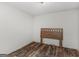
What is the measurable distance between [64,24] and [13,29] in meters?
1.16

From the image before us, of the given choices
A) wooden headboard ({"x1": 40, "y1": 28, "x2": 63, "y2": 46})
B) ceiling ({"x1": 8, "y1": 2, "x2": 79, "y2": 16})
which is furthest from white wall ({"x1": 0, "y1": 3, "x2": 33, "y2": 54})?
wooden headboard ({"x1": 40, "y1": 28, "x2": 63, "y2": 46})

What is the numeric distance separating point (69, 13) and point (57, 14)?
0.33 m

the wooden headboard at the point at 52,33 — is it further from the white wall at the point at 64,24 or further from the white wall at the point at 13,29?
the white wall at the point at 13,29

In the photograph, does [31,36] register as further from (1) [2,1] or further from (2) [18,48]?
A: (1) [2,1]

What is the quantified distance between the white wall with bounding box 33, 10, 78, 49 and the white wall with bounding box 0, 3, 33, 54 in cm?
17

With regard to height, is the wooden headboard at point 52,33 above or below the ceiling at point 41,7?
below

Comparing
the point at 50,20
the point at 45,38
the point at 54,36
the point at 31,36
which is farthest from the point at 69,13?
the point at 31,36

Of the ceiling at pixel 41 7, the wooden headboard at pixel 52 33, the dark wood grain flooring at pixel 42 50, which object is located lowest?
the dark wood grain flooring at pixel 42 50

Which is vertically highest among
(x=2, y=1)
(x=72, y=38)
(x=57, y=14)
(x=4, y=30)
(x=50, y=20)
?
(x=2, y=1)

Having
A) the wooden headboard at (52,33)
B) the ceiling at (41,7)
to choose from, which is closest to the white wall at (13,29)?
the ceiling at (41,7)

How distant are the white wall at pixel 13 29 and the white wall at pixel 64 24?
17 centimetres

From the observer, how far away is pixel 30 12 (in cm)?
167

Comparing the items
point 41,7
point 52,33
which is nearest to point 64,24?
point 52,33

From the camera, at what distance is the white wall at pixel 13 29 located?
5.45 ft
